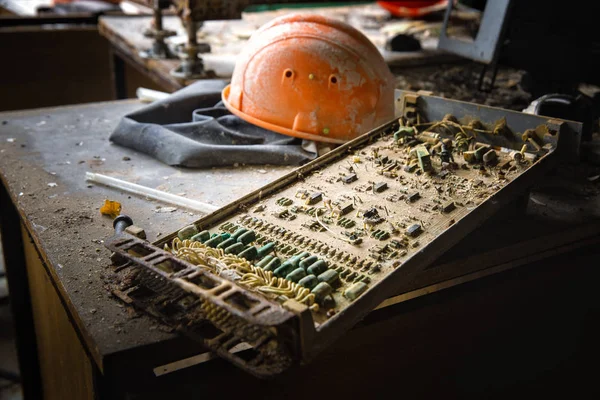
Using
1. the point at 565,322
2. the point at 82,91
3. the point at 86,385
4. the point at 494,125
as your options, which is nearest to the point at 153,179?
the point at 86,385

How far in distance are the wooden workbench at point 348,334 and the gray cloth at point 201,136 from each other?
0.04 m

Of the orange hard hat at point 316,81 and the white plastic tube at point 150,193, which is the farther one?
the orange hard hat at point 316,81

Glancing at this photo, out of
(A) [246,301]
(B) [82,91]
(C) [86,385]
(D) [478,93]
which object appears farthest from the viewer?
(B) [82,91]

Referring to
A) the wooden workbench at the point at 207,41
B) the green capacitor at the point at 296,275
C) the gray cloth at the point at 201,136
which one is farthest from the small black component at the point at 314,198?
the wooden workbench at the point at 207,41

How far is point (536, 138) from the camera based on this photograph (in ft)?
5.86

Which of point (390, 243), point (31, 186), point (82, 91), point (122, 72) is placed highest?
point (390, 243)

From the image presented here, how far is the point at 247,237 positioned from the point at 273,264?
0.14 metres

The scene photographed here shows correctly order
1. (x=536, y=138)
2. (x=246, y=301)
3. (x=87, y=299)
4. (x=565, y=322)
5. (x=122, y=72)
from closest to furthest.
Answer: (x=246, y=301) → (x=87, y=299) → (x=536, y=138) → (x=565, y=322) → (x=122, y=72)

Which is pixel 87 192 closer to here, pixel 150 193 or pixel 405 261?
pixel 150 193

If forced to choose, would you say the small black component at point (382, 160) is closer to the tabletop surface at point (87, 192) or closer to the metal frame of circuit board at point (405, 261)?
the metal frame of circuit board at point (405, 261)

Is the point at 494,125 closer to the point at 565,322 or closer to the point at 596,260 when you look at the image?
the point at 596,260

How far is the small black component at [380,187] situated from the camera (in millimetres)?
1646

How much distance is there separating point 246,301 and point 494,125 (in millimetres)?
1099

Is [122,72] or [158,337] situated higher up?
[158,337]
